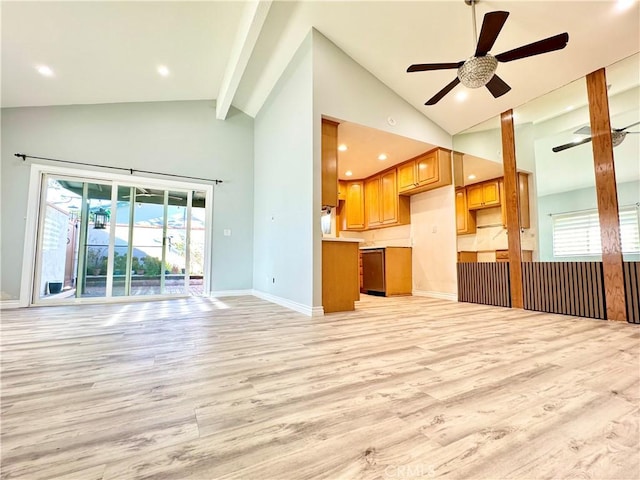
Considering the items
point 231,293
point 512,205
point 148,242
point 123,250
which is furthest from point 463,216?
A: point 123,250

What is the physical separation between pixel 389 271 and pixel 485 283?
1502 millimetres

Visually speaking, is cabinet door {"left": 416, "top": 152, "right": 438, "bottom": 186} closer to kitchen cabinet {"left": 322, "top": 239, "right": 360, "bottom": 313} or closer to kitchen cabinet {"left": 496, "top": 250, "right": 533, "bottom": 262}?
kitchen cabinet {"left": 496, "top": 250, "right": 533, "bottom": 262}

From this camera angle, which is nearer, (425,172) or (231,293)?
(425,172)

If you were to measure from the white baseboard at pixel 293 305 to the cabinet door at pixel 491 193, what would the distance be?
3135 millimetres

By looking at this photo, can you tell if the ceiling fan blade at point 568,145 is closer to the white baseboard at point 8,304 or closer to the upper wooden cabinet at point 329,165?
the upper wooden cabinet at point 329,165

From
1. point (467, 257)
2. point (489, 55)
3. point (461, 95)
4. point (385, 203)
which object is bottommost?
point (467, 257)

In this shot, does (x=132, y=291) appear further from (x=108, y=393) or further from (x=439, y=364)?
(x=439, y=364)

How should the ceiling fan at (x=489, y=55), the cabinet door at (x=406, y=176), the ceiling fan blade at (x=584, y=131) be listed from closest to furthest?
the ceiling fan at (x=489, y=55) → the ceiling fan blade at (x=584, y=131) → the cabinet door at (x=406, y=176)

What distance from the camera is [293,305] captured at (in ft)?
11.5

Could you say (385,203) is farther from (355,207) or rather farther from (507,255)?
(507,255)

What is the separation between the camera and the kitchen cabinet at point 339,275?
11.0ft

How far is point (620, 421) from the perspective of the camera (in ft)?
3.44

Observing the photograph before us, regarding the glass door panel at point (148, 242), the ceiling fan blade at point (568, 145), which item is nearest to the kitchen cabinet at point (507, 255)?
the ceiling fan blade at point (568, 145)

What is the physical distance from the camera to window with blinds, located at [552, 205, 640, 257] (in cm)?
292
